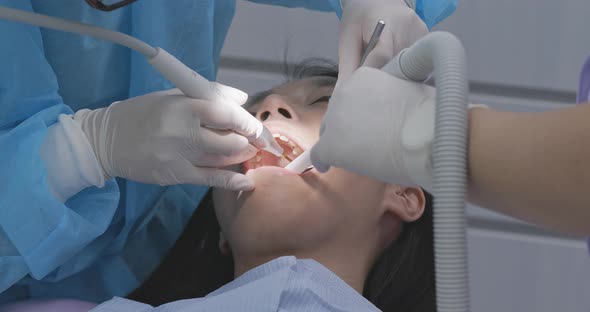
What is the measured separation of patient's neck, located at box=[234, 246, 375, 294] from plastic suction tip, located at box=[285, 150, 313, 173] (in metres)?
Answer: 0.17

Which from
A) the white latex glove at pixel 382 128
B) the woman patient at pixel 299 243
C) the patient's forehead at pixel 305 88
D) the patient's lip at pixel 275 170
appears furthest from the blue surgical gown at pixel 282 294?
the patient's forehead at pixel 305 88

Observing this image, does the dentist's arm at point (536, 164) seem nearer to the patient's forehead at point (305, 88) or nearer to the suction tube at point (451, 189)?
the suction tube at point (451, 189)

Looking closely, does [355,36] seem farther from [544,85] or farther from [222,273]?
[544,85]

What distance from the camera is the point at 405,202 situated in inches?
56.5

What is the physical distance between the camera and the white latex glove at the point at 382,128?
86 centimetres

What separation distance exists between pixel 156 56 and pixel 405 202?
2.09 ft

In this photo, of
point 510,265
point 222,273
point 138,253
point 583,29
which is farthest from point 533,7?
point 138,253

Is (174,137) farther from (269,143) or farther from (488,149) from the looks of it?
(488,149)

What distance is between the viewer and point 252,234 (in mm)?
1285

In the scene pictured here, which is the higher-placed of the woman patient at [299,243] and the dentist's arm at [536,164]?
the dentist's arm at [536,164]

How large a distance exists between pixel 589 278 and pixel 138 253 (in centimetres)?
131

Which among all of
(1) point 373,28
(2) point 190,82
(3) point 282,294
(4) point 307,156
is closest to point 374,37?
(1) point 373,28

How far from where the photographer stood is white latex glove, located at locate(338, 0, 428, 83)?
1289mm

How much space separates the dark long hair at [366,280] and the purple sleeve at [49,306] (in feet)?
0.60
